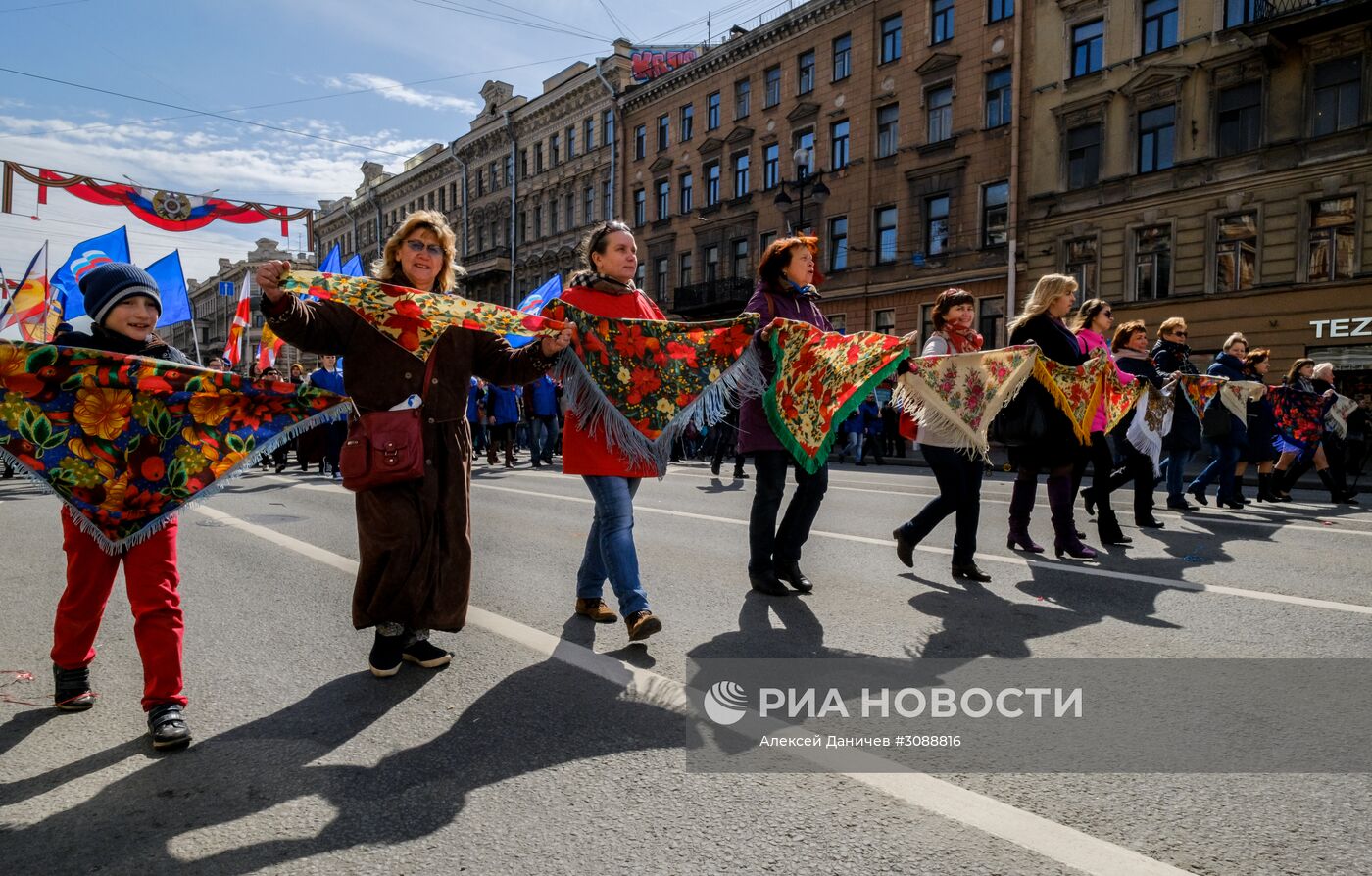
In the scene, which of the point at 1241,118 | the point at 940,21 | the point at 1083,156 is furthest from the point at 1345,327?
the point at 940,21

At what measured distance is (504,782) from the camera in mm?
2857

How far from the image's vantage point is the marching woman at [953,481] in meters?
6.07

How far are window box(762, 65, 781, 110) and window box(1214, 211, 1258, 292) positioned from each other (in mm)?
17591

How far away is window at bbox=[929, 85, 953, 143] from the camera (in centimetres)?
2995

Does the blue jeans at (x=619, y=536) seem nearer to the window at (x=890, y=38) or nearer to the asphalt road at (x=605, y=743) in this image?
the asphalt road at (x=605, y=743)

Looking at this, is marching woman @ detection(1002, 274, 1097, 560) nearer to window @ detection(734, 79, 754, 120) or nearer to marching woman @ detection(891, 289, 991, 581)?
marching woman @ detection(891, 289, 991, 581)

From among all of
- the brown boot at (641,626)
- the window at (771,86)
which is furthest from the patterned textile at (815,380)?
the window at (771,86)

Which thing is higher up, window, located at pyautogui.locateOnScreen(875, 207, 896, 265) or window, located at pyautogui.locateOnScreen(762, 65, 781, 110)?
window, located at pyautogui.locateOnScreen(762, 65, 781, 110)

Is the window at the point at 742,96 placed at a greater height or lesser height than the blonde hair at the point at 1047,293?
greater

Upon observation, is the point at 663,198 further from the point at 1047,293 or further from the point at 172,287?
the point at 1047,293

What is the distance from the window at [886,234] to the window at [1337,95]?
12.5 m

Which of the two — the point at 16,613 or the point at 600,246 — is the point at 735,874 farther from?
the point at 16,613

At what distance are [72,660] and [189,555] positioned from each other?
3870 millimetres

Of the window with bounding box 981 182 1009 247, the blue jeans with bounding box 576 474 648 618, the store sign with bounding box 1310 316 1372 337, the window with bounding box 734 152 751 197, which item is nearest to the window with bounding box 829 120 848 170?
the window with bounding box 734 152 751 197
